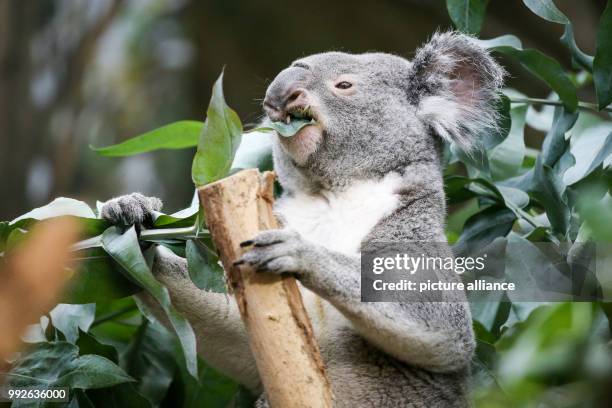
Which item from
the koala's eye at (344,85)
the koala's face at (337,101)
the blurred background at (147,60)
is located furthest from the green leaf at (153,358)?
the blurred background at (147,60)

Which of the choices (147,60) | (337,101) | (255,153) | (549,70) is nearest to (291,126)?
(337,101)

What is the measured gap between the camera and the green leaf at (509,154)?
352cm

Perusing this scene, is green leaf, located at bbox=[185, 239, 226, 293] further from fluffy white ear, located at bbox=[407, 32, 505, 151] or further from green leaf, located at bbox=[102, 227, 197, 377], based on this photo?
fluffy white ear, located at bbox=[407, 32, 505, 151]

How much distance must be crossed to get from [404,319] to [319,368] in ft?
1.82

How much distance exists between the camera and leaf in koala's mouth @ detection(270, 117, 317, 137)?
264 cm

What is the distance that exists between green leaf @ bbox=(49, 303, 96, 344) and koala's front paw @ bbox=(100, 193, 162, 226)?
18.3 inches

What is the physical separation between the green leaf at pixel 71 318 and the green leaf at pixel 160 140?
0.67m

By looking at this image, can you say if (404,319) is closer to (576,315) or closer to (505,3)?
(576,315)

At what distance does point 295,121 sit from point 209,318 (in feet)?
2.36

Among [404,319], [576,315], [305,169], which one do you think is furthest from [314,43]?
[576,315]

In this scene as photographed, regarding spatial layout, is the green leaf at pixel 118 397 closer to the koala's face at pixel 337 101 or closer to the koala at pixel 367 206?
the koala at pixel 367 206

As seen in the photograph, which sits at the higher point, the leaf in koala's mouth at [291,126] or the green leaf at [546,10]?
the green leaf at [546,10]

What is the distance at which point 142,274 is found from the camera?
226cm

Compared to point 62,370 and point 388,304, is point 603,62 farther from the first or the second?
point 62,370
